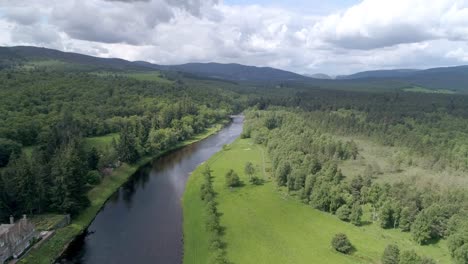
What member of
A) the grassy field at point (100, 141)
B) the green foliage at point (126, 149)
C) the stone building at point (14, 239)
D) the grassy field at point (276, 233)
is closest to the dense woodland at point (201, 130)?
the green foliage at point (126, 149)

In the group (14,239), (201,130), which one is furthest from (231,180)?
(201,130)

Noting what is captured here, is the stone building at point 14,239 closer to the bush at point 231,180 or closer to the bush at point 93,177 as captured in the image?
the bush at point 93,177

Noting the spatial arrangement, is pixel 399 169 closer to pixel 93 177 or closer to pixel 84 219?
pixel 93 177

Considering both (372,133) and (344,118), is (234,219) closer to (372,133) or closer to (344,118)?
(372,133)

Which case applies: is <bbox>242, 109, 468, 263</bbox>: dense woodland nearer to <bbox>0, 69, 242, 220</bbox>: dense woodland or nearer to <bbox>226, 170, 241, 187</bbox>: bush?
<bbox>226, 170, 241, 187</bbox>: bush

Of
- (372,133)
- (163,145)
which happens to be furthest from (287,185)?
(372,133)

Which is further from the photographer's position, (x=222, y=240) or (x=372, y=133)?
(x=372, y=133)
